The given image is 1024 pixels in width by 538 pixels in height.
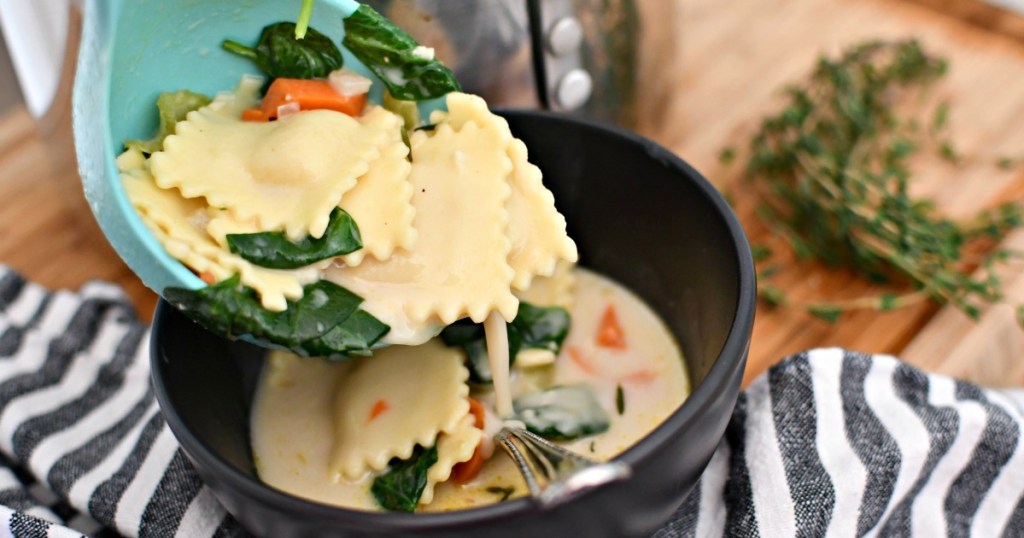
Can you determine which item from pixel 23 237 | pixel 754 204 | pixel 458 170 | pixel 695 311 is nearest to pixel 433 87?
pixel 458 170

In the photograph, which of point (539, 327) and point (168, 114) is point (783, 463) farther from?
point (168, 114)

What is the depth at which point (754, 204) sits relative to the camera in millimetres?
1872

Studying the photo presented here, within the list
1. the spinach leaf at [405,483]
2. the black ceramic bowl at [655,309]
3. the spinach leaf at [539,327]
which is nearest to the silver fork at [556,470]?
the black ceramic bowl at [655,309]

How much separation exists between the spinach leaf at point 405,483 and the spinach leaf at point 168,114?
47 centimetres

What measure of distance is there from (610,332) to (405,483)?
0.40 m

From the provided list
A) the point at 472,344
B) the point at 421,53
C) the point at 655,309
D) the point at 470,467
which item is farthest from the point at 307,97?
the point at 655,309

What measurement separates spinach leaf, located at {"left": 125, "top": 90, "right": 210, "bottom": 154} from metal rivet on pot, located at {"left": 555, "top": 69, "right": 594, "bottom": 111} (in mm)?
624

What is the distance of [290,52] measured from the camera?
1267 millimetres

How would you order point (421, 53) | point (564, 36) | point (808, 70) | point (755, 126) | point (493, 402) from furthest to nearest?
point (808, 70) → point (755, 126) → point (564, 36) → point (493, 402) → point (421, 53)

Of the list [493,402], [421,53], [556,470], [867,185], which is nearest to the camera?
[556,470]

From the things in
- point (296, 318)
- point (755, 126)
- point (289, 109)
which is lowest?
point (755, 126)

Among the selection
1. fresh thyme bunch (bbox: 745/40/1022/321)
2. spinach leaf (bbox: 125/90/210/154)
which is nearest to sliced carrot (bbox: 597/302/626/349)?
fresh thyme bunch (bbox: 745/40/1022/321)

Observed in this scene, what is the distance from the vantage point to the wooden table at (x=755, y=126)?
1.63m

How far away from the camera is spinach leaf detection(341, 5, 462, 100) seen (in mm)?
1226
